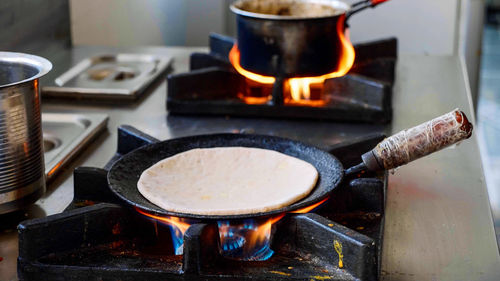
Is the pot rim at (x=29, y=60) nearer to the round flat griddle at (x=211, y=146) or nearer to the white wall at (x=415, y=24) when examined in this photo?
the round flat griddle at (x=211, y=146)

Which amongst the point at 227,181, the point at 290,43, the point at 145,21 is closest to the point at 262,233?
the point at 227,181

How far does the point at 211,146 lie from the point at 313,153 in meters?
0.16

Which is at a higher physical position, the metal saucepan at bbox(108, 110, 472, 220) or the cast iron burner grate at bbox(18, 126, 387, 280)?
the metal saucepan at bbox(108, 110, 472, 220)

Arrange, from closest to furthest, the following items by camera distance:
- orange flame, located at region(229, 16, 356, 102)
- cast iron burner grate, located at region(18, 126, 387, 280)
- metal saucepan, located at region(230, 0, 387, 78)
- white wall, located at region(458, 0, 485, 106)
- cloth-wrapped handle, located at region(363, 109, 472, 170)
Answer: cast iron burner grate, located at region(18, 126, 387, 280)
cloth-wrapped handle, located at region(363, 109, 472, 170)
metal saucepan, located at region(230, 0, 387, 78)
orange flame, located at region(229, 16, 356, 102)
white wall, located at region(458, 0, 485, 106)

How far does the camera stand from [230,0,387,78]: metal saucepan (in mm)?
1288

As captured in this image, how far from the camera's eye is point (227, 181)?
3.16 feet

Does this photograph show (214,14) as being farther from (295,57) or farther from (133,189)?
(133,189)

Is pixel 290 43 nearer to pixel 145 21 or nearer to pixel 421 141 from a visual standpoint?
pixel 421 141

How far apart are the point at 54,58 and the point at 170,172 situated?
851 mm

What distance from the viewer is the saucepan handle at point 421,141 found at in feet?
2.76

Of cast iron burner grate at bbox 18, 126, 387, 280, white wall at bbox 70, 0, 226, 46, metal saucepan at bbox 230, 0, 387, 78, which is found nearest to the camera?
cast iron burner grate at bbox 18, 126, 387, 280

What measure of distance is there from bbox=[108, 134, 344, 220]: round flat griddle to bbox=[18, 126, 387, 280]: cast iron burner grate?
25mm

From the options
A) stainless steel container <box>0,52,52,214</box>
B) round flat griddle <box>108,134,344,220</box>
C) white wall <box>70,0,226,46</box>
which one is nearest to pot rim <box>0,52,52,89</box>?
stainless steel container <box>0,52,52,214</box>

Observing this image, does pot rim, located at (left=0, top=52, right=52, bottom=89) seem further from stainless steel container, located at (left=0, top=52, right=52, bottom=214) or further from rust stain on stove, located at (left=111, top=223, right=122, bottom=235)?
rust stain on stove, located at (left=111, top=223, right=122, bottom=235)
